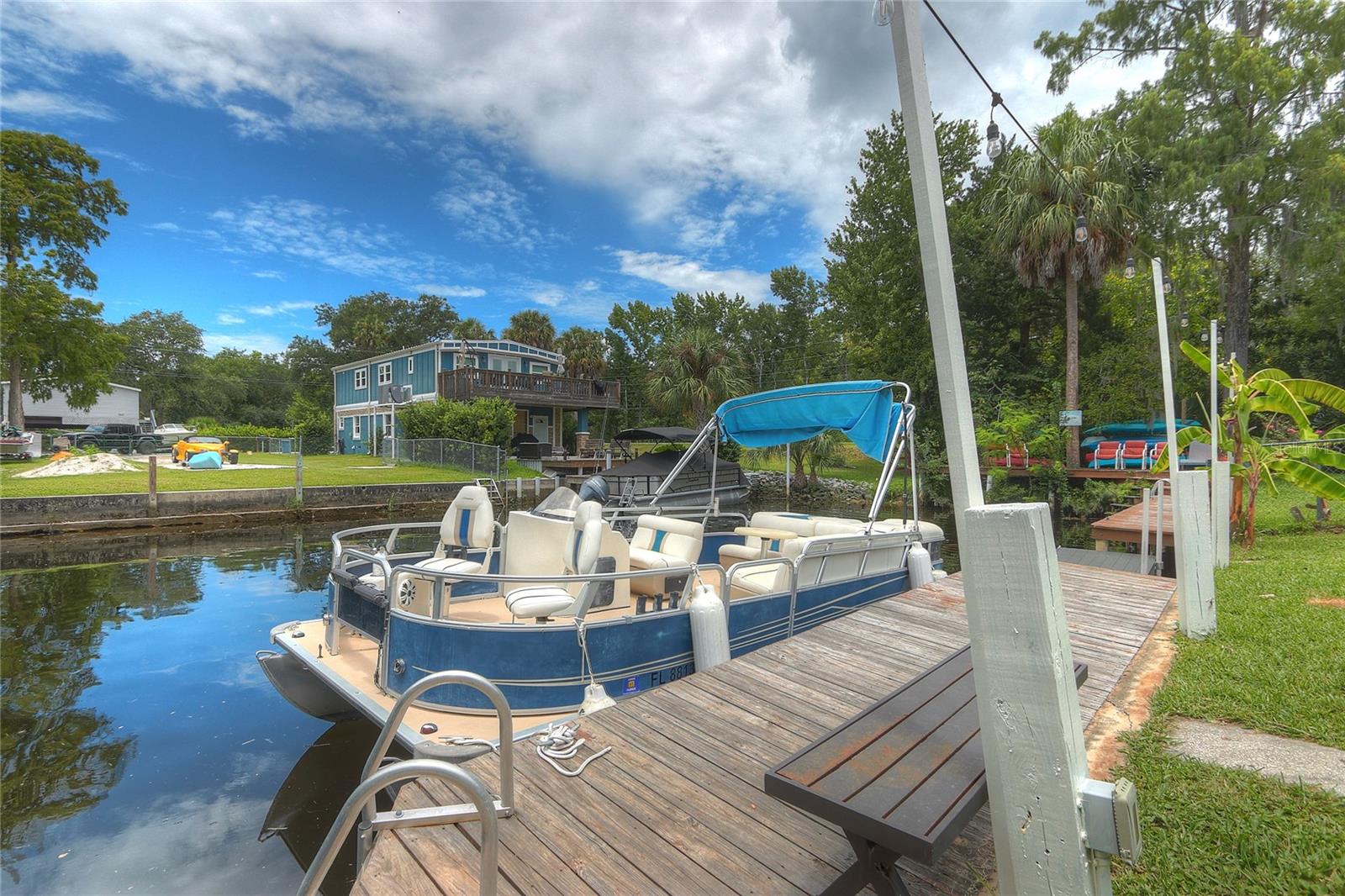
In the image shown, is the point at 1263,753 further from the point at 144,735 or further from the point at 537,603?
the point at 144,735

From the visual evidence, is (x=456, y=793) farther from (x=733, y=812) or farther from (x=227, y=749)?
(x=227, y=749)

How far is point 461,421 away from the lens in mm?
26172

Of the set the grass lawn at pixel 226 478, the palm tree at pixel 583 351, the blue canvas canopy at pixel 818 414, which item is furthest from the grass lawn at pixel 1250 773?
the palm tree at pixel 583 351

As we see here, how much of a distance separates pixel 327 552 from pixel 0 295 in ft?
66.6

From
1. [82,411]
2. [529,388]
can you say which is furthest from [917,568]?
[82,411]

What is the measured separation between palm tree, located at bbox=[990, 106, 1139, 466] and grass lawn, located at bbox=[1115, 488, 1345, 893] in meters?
17.6

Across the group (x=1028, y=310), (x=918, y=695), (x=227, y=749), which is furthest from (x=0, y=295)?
(x=1028, y=310)

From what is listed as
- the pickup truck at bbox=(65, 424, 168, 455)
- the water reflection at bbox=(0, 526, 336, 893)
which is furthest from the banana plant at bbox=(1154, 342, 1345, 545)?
the pickup truck at bbox=(65, 424, 168, 455)

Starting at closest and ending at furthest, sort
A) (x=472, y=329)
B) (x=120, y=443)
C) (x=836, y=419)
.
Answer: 1. (x=836, y=419)
2. (x=120, y=443)
3. (x=472, y=329)

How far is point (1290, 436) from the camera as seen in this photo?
61.9 ft

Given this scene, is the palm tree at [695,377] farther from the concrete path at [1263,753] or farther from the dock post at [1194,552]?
the concrete path at [1263,753]

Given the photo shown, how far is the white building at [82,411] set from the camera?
39.2 meters

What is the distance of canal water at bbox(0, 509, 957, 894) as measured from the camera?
13.6ft

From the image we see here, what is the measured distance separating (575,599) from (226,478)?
19.9 meters
